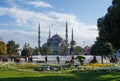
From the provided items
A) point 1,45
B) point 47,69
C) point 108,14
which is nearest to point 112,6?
point 108,14

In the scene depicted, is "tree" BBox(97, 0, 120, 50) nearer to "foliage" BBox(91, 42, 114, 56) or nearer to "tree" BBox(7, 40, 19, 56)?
"foliage" BBox(91, 42, 114, 56)

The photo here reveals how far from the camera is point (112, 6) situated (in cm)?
2689

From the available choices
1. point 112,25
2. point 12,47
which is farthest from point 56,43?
point 112,25

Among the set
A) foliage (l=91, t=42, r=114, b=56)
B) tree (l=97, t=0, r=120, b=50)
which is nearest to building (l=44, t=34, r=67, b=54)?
foliage (l=91, t=42, r=114, b=56)

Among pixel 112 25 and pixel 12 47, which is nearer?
pixel 112 25

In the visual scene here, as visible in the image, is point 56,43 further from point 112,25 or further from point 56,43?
point 112,25

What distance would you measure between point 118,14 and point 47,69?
37.1 feet

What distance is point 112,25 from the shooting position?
26.2 meters

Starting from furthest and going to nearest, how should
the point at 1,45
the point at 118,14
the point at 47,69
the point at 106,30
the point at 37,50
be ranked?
the point at 37,50
the point at 1,45
the point at 47,69
the point at 106,30
the point at 118,14

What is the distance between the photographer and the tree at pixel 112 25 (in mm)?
25641

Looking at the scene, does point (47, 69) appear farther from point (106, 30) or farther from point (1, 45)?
point (1, 45)

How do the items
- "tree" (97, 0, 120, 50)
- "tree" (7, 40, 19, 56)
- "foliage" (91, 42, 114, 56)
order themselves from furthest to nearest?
"tree" (7, 40, 19, 56)
"foliage" (91, 42, 114, 56)
"tree" (97, 0, 120, 50)

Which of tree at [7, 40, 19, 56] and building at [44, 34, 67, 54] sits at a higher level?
building at [44, 34, 67, 54]

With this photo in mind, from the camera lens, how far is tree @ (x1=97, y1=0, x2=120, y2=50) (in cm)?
2564
